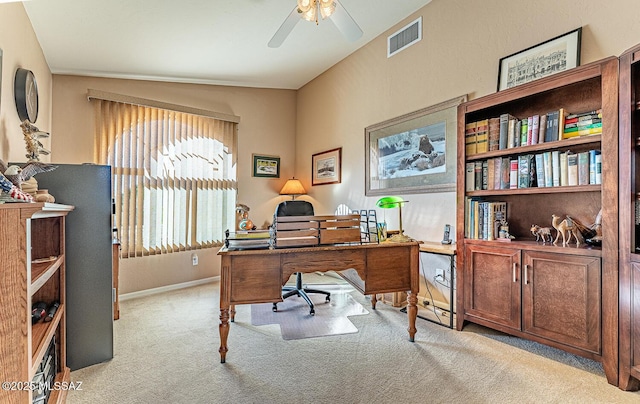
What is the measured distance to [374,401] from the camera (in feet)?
5.53

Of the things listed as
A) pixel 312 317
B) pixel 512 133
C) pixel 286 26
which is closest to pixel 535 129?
pixel 512 133

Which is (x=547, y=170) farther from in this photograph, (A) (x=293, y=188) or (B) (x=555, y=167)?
(A) (x=293, y=188)

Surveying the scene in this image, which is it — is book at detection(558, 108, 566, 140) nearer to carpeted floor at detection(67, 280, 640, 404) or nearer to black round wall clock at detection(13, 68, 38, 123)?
carpeted floor at detection(67, 280, 640, 404)

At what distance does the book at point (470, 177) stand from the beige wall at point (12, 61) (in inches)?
125

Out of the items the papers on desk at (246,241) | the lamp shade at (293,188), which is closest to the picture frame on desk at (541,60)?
the papers on desk at (246,241)

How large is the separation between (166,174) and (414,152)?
296 centimetres

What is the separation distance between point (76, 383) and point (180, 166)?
275cm

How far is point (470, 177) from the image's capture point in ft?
8.64

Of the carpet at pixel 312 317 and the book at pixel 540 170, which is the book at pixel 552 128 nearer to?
the book at pixel 540 170

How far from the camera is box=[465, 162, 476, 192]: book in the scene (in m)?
2.62

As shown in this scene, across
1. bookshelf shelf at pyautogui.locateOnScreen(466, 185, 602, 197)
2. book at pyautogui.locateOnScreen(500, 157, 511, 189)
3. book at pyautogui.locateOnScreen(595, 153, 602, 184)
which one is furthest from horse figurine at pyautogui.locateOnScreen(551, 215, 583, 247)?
book at pyautogui.locateOnScreen(500, 157, 511, 189)

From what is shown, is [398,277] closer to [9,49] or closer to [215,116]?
[9,49]

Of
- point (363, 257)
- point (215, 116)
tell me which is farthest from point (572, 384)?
point (215, 116)

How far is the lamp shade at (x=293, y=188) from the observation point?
495 cm
